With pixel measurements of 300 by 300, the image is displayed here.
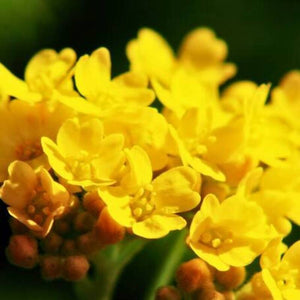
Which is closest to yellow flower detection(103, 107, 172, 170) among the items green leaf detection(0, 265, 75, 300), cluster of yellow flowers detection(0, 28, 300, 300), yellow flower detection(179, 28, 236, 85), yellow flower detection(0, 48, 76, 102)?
cluster of yellow flowers detection(0, 28, 300, 300)

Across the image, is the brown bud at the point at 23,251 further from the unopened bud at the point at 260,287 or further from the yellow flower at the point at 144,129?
the unopened bud at the point at 260,287

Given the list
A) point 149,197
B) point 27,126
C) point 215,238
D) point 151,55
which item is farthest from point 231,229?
point 151,55

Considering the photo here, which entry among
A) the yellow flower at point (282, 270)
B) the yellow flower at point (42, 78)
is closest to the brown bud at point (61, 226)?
the yellow flower at point (42, 78)

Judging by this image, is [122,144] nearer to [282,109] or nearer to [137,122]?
[137,122]

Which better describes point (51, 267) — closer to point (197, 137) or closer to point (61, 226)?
point (61, 226)

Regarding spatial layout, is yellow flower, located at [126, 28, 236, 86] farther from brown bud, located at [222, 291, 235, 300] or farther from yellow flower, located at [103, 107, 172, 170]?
brown bud, located at [222, 291, 235, 300]
